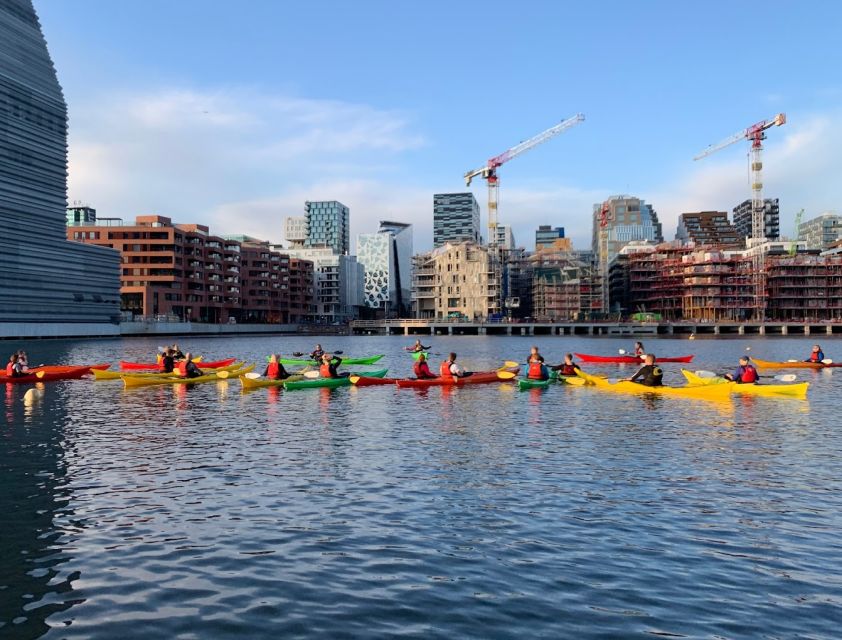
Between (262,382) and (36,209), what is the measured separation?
4974 inches

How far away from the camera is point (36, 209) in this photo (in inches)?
5689

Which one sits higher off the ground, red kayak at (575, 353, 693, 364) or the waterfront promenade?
the waterfront promenade

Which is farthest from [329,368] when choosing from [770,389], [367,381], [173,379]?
[770,389]

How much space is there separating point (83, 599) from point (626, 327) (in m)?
182

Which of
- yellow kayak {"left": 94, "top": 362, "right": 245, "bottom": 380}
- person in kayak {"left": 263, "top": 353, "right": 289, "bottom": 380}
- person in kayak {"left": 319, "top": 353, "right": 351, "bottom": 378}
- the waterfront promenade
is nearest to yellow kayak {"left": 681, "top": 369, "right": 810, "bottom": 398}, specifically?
person in kayak {"left": 319, "top": 353, "right": 351, "bottom": 378}

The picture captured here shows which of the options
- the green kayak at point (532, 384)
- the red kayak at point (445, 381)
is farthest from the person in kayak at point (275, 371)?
the green kayak at point (532, 384)

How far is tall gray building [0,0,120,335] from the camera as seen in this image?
13662 cm

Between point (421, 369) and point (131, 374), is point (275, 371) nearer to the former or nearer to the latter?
point (421, 369)

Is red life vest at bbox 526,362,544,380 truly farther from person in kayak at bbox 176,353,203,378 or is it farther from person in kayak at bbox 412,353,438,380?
person in kayak at bbox 176,353,203,378

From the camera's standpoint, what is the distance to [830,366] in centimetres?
6131

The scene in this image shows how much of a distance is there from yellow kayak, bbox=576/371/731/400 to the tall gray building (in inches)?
4821

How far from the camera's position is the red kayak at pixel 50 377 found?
151ft

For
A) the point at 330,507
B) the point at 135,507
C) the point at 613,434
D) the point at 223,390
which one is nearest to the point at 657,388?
the point at 613,434

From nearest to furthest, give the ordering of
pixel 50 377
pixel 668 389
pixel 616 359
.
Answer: pixel 668 389, pixel 50 377, pixel 616 359
